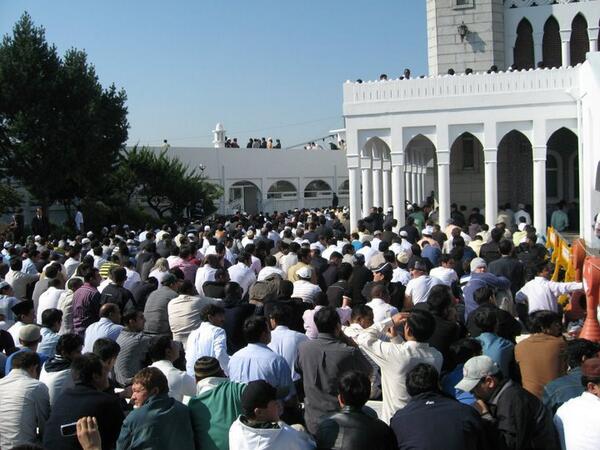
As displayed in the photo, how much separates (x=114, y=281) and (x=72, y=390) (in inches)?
180

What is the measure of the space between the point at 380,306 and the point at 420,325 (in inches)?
86.7

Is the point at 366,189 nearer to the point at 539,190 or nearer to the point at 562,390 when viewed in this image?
the point at 539,190

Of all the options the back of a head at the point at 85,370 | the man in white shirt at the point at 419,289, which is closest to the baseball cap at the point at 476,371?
the back of a head at the point at 85,370

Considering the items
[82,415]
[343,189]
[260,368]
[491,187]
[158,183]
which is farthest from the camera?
[343,189]

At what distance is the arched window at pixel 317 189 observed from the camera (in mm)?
43844

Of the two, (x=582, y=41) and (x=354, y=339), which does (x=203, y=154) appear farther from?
(x=354, y=339)

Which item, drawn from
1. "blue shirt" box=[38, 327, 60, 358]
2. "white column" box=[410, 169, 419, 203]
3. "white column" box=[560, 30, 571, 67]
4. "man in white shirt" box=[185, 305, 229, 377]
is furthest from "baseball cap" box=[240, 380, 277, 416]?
"white column" box=[410, 169, 419, 203]

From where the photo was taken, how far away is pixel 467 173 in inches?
1029

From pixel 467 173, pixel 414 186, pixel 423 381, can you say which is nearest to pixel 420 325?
pixel 423 381

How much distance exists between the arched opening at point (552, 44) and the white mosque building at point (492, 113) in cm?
4

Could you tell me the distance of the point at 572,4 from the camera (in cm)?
2577

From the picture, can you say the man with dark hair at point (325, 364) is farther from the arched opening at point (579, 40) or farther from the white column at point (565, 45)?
the arched opening at point (579, 40)

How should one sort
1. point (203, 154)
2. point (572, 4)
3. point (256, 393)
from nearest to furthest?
point (256, 393) < point (572, 4) < point (203, 154)

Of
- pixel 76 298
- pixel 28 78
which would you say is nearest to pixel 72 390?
pixel 76 298
